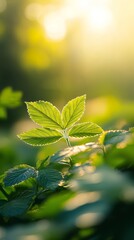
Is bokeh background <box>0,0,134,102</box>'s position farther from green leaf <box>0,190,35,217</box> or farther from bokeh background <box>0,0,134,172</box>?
green leaf <box>0,190,35,217</box>

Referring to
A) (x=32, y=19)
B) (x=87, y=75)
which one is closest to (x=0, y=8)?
(x=32, y=19)

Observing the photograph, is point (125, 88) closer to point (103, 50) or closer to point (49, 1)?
point (103, 50)

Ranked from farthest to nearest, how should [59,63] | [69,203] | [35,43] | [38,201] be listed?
[59,63]
[35,43]
[38,201]
[69,203]

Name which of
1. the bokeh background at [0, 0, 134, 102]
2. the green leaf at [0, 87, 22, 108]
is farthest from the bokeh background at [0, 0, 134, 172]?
the green leaf at [0, 87, 22, 108]

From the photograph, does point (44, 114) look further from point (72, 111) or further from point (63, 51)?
point (63, 51)

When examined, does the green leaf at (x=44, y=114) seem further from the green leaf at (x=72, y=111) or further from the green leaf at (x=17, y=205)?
the green leaf at (x=17, y=205)

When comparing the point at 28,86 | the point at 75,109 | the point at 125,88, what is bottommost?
the point at 75,109

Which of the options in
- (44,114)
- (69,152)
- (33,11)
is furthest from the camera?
(33,11)

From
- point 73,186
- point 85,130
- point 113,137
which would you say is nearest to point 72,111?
point 85,130
